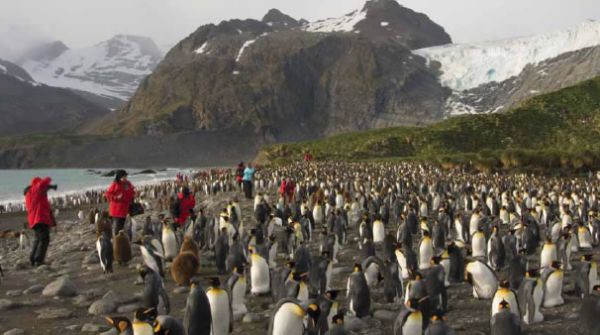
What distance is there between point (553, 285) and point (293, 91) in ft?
492

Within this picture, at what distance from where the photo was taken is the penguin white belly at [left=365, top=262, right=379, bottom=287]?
8.75 metres

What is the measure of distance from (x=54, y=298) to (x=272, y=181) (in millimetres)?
23874

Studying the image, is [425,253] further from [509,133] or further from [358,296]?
[509,133]

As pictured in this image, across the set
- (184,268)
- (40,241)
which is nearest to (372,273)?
(184,268)

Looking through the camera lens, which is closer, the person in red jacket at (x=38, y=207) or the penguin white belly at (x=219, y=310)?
the penguin white belly at (x=219, y=310)

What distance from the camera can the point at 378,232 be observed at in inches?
508

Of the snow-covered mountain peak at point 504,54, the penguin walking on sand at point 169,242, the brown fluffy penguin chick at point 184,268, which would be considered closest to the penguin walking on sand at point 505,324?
the brown fluffy penguin chick at point 184,268

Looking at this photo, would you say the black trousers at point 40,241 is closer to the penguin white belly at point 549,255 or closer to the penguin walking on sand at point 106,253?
the penguin walking on sand at point 106,253

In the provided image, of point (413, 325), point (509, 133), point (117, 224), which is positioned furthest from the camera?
point (509, 133)

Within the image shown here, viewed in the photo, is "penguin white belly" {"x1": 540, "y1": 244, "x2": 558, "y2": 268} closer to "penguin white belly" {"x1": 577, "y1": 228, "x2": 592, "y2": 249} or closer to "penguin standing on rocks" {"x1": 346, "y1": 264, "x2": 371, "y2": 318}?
"penguin white belly" {"x1": 577, "y1": 228, "x2": 592, "y2": 249}

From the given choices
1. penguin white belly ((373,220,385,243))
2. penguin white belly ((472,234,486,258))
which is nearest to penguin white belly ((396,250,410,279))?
penguin white belly ((472,234,486,258))

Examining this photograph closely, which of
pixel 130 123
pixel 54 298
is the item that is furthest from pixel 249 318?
pixel 130 123

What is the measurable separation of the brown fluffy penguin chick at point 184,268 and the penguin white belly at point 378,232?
5.17 meters

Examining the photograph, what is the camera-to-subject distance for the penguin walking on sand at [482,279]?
8.21 m
